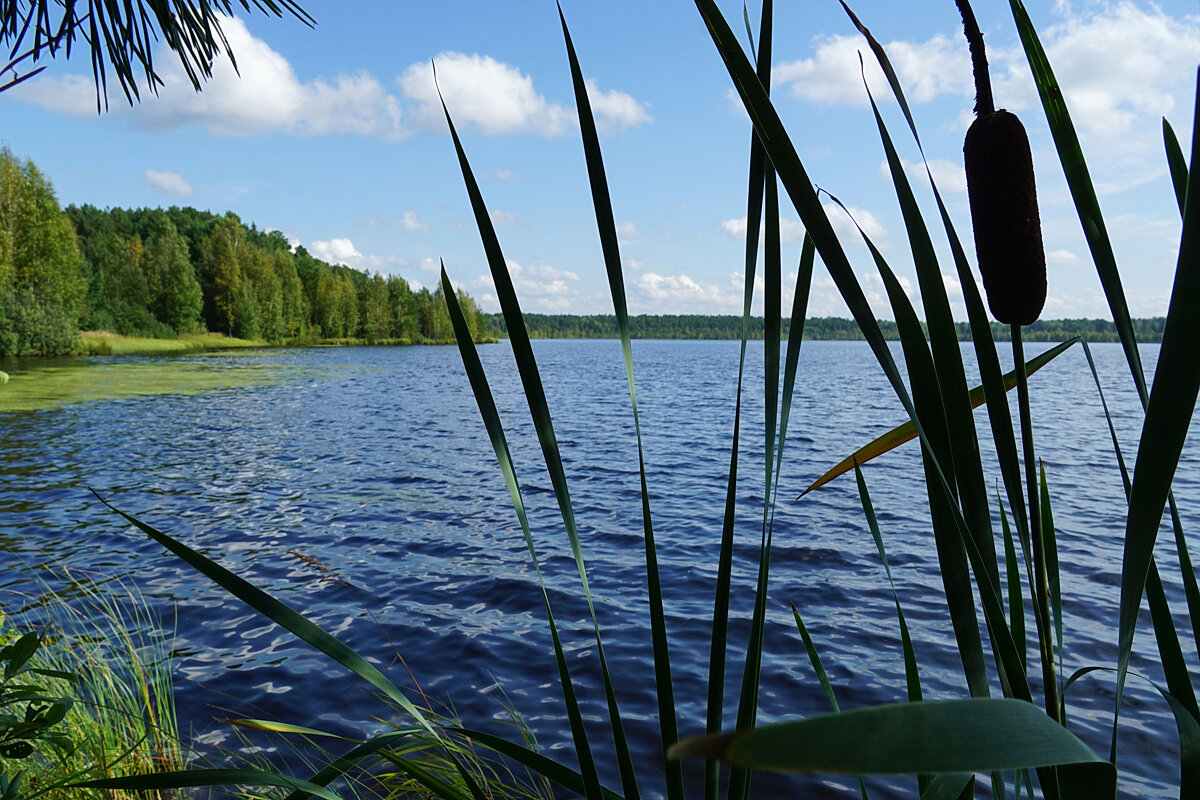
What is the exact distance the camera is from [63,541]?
673cm

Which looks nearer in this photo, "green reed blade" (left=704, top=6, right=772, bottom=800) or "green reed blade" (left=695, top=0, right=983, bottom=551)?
"green reed blade" (left=695, top=0, right=983, bottom=551)

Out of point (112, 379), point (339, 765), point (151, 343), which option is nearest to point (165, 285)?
point (151, 343)

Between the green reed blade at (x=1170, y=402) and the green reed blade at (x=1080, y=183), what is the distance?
0.69 feet

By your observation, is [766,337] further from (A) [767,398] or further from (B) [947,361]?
(B) [947,361]

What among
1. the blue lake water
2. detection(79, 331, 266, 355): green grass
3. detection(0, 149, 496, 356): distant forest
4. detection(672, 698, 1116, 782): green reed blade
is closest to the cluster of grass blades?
detection(672, 698, 1116, 782): green reed blade

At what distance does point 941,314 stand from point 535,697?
418 centimetres

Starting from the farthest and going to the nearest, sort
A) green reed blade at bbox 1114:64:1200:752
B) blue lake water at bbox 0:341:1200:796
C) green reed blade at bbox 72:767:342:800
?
blue lake water at bbox 0:341:1200:796, green reed blade at bbox 72:767:342:800, green reed blade at bbox 1114:64:1200:752

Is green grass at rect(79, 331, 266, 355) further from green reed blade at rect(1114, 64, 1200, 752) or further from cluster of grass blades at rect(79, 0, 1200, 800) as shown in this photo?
green reed blade at rect(1114, 64, 1200, 752)

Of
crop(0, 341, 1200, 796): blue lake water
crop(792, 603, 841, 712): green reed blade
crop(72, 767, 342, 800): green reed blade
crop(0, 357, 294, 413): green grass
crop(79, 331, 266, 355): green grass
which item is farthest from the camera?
crop(79, 331, 266, 355): green grass

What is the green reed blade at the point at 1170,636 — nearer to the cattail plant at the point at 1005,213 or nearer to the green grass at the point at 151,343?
the cattail plant at the point at 1005,213

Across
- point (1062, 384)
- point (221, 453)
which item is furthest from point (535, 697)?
point (1062, 384)

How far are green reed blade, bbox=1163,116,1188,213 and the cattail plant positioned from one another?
75 millimetres

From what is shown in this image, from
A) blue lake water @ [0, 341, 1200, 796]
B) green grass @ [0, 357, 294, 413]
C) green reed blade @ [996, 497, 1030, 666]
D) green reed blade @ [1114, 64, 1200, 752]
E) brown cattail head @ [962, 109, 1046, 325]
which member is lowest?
blue lake water @ [0, 341, 1200, 796]

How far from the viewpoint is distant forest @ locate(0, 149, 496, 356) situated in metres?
31.0
